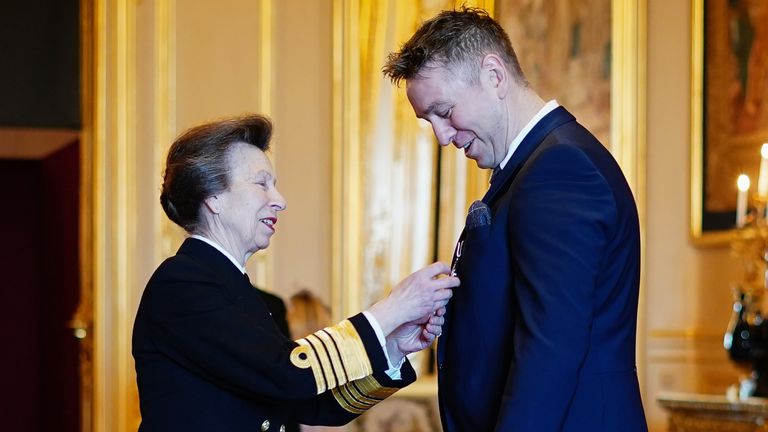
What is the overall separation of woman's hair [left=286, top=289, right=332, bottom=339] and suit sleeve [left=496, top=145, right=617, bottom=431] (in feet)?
9.88

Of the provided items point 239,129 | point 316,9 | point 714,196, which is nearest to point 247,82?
point 316,9

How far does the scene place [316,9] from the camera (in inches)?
288

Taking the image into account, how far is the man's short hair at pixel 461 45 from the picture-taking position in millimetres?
2459

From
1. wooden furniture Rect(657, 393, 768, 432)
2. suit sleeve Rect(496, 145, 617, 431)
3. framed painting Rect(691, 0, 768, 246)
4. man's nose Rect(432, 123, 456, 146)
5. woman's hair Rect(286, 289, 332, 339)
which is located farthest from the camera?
framed painting Rect(691, 0, 768, 246)

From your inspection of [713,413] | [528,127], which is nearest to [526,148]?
[528,127]

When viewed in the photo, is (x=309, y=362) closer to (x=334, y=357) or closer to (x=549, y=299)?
(x=334, y=357)

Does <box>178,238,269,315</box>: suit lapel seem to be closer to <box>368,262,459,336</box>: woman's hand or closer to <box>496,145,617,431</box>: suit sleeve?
<box>368,262,459,336</box>: woman's hand

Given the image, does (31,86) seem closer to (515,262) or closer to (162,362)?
(162,362)

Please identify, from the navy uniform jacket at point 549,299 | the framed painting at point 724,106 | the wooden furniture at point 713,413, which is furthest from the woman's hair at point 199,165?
the framed painting at point 724,106

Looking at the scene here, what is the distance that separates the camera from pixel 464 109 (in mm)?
2492

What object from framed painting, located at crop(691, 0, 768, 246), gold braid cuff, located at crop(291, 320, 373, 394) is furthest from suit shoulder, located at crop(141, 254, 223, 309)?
framed painting, located at crop(691, 0, 768, 246)

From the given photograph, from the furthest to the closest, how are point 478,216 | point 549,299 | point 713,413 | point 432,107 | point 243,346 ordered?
point 713,413, point 243,346, point 432,107, point 478,216, point 549,299

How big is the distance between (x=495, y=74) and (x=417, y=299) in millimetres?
569

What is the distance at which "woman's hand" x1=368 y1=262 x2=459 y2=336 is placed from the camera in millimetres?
2643
